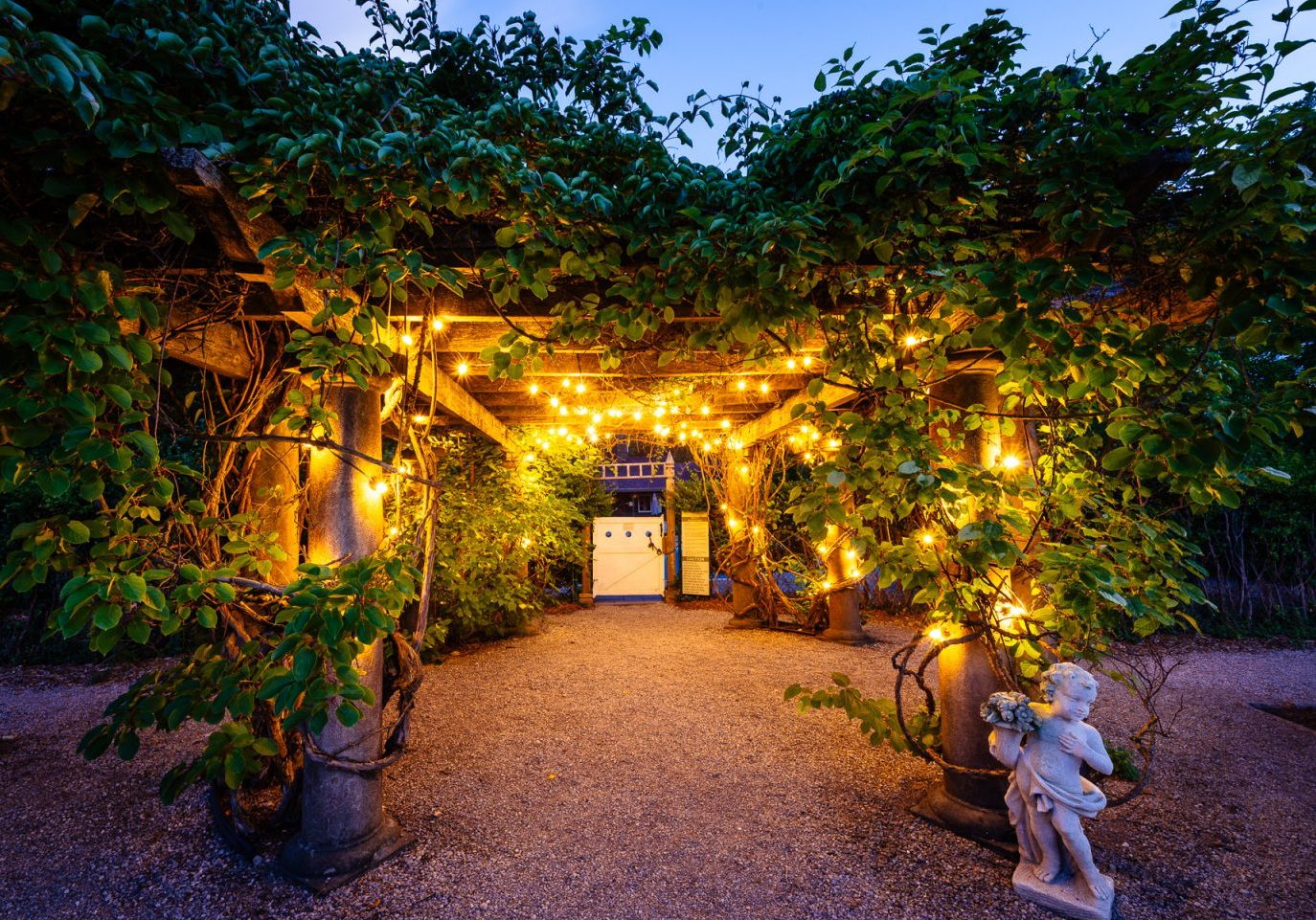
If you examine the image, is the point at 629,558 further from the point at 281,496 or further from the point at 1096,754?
the point at 1096,754

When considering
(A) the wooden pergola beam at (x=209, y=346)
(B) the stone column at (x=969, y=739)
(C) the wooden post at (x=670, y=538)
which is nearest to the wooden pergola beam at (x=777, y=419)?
(B) the stone column at (x=969, y=739)

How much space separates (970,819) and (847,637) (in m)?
3.70

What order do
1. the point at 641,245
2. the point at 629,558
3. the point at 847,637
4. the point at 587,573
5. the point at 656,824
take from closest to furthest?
the point at 641,245 < the point at 656,824 < the point at 847,637 < the point at 587,573 < the point at 629,558

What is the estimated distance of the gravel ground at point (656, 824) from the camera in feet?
6.98

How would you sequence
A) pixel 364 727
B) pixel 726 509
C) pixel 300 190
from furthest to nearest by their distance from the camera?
pixel 726 509
pixel 364 727
pixel 300 190

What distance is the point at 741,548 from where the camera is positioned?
711 centimetres

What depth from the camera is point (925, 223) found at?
1919 mm

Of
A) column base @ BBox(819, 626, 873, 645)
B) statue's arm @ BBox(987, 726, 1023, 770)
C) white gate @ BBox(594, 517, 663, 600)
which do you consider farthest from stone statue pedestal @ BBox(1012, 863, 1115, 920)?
white gate @ BBox(594, 517, 663, 600)

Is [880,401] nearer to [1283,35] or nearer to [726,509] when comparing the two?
[1283,35]

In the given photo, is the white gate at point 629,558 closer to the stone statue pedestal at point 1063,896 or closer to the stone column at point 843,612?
the stone column at point 843,612

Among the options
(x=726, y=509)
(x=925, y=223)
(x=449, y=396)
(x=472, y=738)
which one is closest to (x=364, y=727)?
(x=472, y=738)

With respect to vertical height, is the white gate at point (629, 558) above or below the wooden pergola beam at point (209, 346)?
below

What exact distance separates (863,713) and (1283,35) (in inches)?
99.4

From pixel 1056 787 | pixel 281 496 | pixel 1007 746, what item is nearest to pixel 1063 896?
pixel 1056 787
